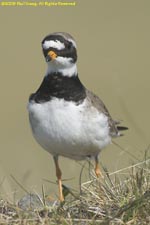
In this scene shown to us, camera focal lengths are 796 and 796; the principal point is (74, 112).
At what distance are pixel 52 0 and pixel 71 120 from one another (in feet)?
67.7

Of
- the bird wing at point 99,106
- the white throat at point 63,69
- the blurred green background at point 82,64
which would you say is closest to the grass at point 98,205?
the bird wing at point 99,106

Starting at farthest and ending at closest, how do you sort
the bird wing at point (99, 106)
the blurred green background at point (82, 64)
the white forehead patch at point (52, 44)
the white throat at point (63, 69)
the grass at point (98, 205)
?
the blurred green background at point (82, 64) → the bird wing at point (99, 106) → the white throat at point (63, 69) → the white forehead patch at point (52, 44) → the grass at point (98, 205)

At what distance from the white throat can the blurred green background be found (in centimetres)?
315

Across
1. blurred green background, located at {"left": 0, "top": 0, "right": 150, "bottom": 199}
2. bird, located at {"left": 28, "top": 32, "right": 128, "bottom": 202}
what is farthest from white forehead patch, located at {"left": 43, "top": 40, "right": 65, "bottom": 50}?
blurred green background, located at {"left": 0, "top": 0, "right": 150, "bottom": 199}

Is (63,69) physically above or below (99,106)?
above

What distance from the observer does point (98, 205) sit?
242 inches

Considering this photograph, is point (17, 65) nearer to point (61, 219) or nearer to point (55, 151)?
point (55, 151)

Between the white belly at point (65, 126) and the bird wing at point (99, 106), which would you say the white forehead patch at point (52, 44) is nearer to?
the white belly at point (65, 126)

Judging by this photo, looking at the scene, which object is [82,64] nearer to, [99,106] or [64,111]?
[99,106]

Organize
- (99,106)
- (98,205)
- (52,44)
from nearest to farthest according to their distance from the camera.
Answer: (98,205) → (52,44) → (99,106)

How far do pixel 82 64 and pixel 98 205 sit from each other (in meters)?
16.7

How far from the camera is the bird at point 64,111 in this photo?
714 cm

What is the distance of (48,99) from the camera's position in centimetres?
728

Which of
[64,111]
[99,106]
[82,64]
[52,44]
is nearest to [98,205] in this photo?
[64,111]
